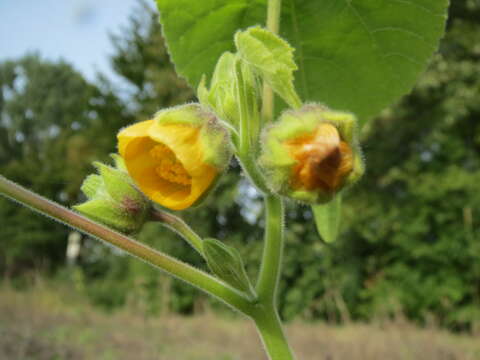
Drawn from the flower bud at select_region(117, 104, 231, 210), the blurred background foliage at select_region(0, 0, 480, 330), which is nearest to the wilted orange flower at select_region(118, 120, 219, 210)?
the flower bud at select_region(117, 104, 231, 210)

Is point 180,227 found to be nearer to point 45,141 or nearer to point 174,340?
point 174,340

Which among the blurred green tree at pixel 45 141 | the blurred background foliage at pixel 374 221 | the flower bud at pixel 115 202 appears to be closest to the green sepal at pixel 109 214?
the flower bud at pixel 115 202

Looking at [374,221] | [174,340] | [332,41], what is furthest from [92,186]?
[374,221]

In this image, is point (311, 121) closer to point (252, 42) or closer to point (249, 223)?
point (252, 42)

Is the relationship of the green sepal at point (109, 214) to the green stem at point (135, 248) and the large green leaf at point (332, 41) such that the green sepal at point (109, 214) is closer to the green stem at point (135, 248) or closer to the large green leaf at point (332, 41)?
the green stem at point (135, 248)

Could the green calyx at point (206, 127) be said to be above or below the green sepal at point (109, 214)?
above

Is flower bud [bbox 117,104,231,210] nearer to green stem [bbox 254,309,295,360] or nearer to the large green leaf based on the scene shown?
green stem [bbox 254,309,295,360]
